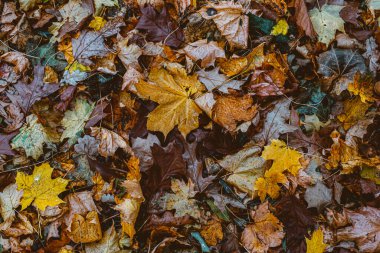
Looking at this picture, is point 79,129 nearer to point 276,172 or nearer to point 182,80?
point 182,80

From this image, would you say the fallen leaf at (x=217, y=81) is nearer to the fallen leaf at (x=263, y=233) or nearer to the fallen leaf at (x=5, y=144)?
the fallen leaf at (x=263, y=233)

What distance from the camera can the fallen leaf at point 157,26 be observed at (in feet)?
7.34

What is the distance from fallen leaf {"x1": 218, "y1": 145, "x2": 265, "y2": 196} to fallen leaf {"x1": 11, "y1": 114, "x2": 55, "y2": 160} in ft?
3.85

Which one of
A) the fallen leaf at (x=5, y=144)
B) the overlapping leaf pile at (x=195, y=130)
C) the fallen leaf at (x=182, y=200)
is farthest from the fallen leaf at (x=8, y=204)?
the fallen leaf at (x=182, y=200)

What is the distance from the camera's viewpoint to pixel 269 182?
205 cm

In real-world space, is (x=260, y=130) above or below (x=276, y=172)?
above

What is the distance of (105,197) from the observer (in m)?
2.11

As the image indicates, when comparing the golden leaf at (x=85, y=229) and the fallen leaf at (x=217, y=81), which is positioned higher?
the fallen leaf at (x=217, y=81)

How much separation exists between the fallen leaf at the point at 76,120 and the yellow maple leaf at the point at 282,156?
3.91 feet

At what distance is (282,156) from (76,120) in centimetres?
138

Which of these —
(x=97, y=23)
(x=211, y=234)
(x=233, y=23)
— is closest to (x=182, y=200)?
(x=211, y=234)

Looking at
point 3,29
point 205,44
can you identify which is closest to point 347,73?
point 205,44

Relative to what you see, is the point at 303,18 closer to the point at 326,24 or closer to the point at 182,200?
the point at 326,24

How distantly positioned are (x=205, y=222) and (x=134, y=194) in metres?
0.47
